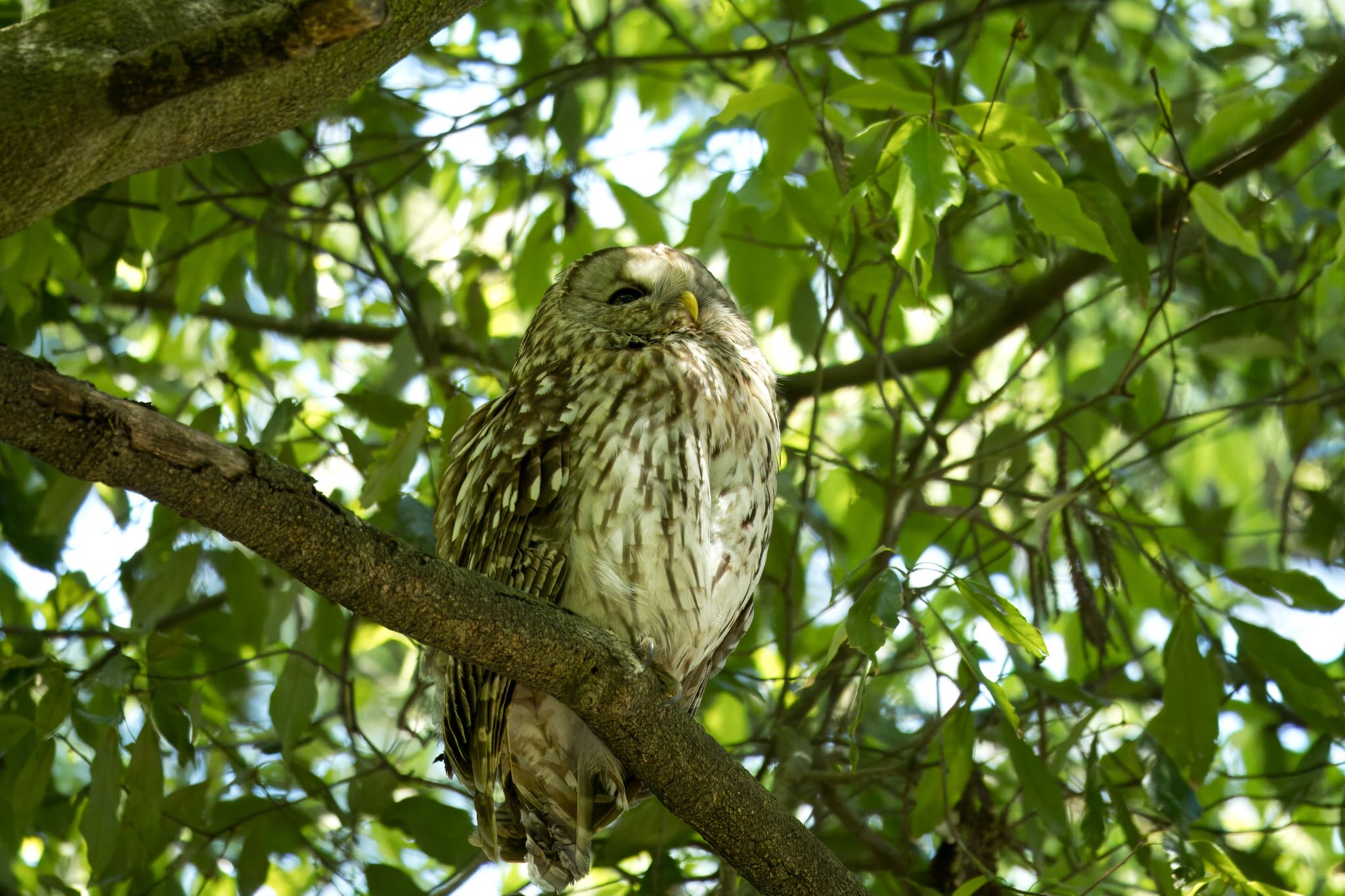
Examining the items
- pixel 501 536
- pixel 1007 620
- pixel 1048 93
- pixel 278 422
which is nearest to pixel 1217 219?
pixel 1048 93

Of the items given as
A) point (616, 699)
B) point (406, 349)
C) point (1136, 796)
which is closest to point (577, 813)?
point (616, 699)

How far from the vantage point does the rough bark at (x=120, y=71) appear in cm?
128

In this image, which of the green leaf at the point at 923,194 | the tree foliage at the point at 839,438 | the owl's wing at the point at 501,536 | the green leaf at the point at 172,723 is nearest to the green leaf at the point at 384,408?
the tree foliage at the point at 839,438

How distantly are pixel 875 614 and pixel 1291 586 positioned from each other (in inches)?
46.4

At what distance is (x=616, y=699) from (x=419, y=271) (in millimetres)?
1766

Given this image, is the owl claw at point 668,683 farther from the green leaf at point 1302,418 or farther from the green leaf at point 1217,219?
the green leaf at point 1302,418

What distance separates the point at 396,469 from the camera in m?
2.43

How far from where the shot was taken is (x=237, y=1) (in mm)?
1336

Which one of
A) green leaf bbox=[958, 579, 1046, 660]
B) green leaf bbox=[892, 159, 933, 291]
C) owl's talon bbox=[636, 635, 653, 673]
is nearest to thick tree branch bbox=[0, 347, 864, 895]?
owl's talon bbox=[636, 635, 653, 673]

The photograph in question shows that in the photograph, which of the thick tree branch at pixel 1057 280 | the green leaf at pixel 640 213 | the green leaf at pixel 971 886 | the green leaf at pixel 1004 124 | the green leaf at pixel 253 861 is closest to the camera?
the green leaf at pixel 971 886

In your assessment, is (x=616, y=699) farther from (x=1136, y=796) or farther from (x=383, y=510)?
(x=1136, y=796)

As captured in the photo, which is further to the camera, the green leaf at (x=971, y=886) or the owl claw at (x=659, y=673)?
the owl claw at (x=659, y=673)

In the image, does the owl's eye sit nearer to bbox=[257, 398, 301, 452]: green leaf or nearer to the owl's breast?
the owl's breast

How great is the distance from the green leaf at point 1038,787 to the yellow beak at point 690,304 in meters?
1.01
